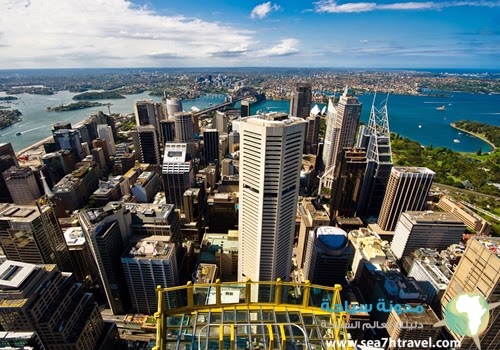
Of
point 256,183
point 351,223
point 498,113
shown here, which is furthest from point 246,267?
point 498,113

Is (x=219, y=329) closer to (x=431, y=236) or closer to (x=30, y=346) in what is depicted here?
(x=30, y=346)

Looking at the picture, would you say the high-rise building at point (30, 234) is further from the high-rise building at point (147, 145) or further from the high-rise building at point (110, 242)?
the high-rise building at point (147, 145)

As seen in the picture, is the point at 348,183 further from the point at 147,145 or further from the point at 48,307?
the point at 147,145

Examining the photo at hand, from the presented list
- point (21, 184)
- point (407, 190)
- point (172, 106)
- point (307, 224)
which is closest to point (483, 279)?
point (307, 224)

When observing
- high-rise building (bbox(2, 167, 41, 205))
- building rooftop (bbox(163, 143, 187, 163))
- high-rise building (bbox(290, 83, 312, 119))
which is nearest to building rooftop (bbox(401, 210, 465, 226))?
building rooftop (bbox(163, 143, 187, 163))

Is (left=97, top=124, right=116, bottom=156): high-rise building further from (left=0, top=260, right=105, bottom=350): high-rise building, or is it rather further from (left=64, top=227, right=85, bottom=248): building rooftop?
(left=0, top=260, right=105, bottom=350): high-rise building

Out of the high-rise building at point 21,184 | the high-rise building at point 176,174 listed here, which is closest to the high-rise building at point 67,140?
the high-rise building at point 21,184
